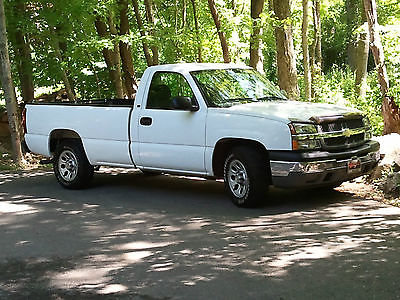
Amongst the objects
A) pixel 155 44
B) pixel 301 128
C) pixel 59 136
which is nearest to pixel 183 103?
pixel 301 128

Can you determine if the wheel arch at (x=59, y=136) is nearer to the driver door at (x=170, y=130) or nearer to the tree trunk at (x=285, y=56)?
the driver door at (x=170, y=130)

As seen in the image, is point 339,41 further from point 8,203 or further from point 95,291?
point 95,291

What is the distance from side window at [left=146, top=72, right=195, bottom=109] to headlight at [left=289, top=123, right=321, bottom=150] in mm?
2022

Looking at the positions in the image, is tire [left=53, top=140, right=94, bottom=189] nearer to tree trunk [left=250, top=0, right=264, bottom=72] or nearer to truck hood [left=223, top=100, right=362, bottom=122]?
truck hood [left=223, top=100, right=362, bottom=122]

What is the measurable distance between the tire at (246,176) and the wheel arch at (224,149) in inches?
3.2

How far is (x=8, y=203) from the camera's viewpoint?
9.51 m

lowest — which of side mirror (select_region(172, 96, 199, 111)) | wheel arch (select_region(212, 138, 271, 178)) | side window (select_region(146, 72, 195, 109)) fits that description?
wheel arch (select_region(212, 138, 271, 178))

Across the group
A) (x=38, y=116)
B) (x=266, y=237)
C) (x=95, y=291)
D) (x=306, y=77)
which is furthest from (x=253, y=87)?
(x=306, y=77)

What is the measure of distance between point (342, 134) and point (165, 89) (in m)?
2.95

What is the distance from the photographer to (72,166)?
1048cm

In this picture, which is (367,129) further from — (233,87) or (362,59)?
(362,59)

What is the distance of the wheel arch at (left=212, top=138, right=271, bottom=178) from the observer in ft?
27.2

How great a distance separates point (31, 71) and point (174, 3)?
6336 millimetres

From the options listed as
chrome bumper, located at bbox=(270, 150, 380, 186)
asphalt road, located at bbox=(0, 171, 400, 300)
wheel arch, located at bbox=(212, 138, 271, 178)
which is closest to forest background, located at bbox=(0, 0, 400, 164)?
chrome bumper, located at bbox=(270, 150, 380, 186)
